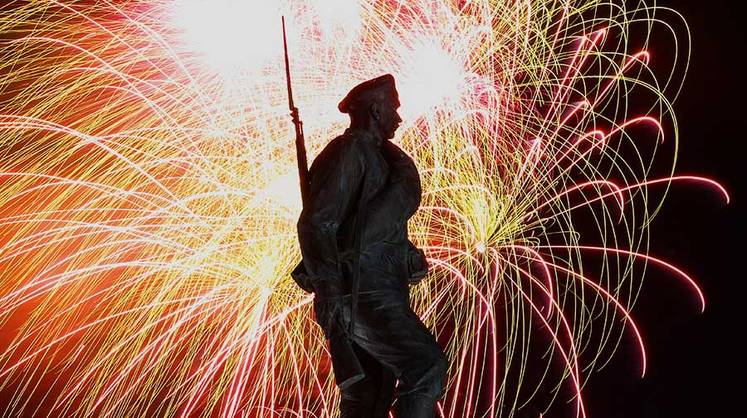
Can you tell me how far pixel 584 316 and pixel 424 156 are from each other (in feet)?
8.06

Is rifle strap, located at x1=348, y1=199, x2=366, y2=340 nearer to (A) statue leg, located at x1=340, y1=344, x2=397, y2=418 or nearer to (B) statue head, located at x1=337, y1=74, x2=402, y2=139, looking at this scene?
(A) statue leg, located at x1=340, y1=344, x2=397, y2=418

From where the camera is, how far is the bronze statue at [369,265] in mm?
5387

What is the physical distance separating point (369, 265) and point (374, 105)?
0.82 m

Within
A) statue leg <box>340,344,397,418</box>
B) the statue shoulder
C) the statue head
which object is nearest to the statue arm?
the statue shoulder

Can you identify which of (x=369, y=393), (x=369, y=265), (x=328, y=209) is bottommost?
(x=369, y=393)

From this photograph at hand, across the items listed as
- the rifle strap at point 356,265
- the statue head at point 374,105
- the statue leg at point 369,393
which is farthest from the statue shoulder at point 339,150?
the statue leg at point 369,393

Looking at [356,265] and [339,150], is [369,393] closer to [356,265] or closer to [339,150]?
[356,265]

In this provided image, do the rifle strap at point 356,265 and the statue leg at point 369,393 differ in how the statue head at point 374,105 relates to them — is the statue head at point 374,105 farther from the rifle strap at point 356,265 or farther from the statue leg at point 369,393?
the statue leg at point 369,393

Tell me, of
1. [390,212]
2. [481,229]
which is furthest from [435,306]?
[390,212]

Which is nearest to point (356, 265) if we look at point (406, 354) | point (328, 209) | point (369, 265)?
point (369, 265)

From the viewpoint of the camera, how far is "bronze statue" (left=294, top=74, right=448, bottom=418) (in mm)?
5387

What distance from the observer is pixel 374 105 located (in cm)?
579

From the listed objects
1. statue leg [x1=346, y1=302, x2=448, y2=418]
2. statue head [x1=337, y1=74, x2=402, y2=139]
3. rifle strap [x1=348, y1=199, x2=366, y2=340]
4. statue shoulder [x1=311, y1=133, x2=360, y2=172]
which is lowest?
statue leg [x1=346, y1=302, x2=448, y2=418]

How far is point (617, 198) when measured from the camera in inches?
444
